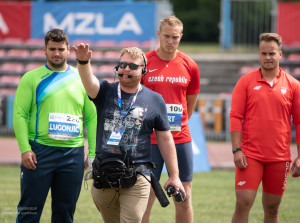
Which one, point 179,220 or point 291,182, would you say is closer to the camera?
point 179,220

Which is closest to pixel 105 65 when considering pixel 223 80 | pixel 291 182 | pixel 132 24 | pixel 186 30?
pixel 132 24

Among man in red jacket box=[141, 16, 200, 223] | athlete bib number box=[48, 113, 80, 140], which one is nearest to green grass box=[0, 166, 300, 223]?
man in red jacket box=[141, 16, 200, 223]

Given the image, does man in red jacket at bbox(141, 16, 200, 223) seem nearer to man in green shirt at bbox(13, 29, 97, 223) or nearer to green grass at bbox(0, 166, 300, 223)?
man in green shirt at bbox(13, 29, 97, 223)

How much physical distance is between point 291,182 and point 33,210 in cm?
678

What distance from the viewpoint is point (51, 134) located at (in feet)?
17.4

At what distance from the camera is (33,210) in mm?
5266

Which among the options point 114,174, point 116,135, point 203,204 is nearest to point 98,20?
point 203,204

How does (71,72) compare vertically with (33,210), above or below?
above

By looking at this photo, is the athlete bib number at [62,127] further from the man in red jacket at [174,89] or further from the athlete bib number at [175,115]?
the athlete bib number at [175,115]

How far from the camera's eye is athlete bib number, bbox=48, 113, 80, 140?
5309 mm

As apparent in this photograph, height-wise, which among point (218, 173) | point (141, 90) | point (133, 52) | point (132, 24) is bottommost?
point (218, 173)

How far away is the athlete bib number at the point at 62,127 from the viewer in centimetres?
531

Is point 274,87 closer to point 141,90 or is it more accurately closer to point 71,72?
point 141,90

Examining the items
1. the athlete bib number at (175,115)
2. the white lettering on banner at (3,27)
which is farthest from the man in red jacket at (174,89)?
the white lettering on banner at (3,27)
